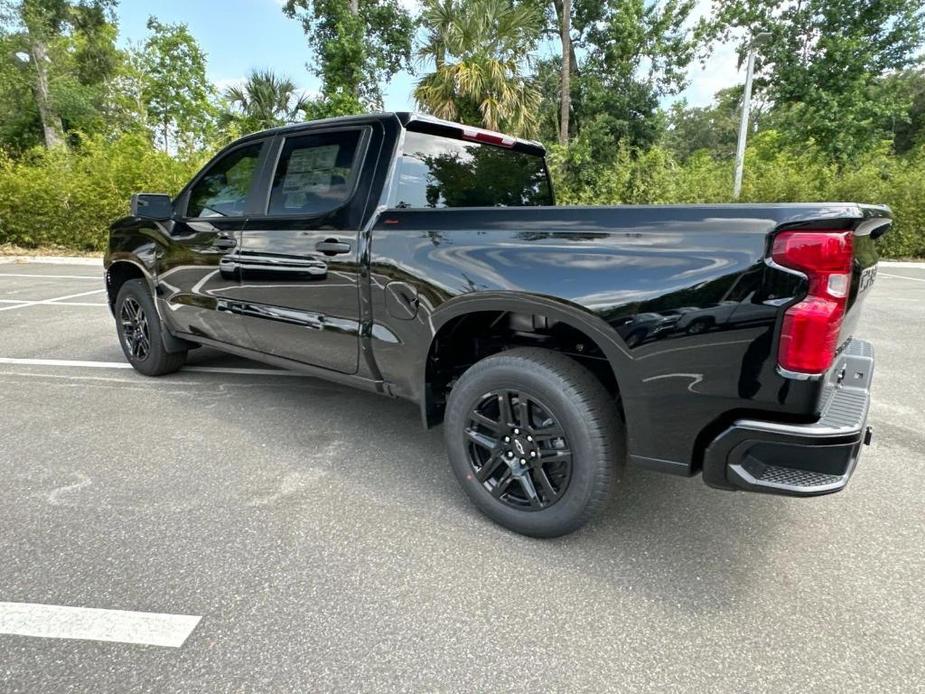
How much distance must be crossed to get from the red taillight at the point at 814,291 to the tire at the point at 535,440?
2.34ft

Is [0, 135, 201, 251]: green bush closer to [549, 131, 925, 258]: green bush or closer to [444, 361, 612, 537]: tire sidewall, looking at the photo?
[549, 131, 925, 258]: green bush

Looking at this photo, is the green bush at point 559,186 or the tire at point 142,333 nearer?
the tire at point 142,333

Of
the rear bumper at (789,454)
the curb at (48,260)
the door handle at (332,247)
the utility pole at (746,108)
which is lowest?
the curb at (48,260)

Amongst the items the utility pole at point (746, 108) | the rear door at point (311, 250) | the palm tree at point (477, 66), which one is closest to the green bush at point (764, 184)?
the utility pole at point (746, 108)

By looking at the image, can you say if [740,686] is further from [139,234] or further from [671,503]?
[139,234]

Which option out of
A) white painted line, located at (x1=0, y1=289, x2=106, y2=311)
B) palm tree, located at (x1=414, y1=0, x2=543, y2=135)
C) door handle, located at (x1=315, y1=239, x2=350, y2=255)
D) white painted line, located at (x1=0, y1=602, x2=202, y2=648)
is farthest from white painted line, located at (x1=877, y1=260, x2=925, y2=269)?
white painted line, located at (x1=0, y1=289, x2=106, y2=311)

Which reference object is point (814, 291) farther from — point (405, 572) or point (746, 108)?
point (746, 108)

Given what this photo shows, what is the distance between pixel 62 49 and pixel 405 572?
106 feet

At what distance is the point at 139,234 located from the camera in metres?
4.29

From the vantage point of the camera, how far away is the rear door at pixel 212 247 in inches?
138

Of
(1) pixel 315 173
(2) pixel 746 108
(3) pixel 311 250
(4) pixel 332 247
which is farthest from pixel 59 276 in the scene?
(2) pixel 746 108

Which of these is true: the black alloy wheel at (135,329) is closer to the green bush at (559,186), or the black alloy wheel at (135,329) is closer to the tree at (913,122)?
the green bush at (559,186)

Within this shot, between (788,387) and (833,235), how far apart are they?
472 millimetres

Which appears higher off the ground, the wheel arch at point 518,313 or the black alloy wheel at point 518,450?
the wheel arch at point 518,313
